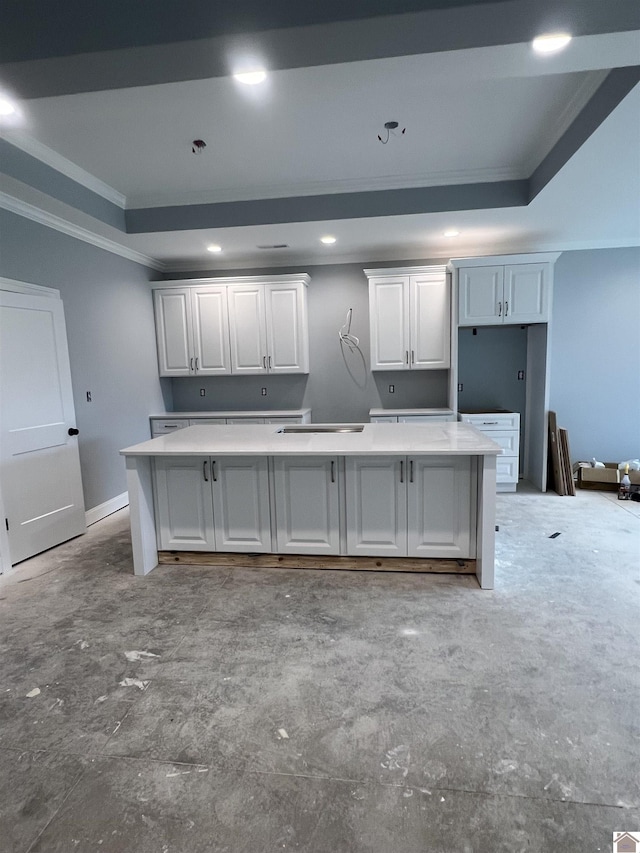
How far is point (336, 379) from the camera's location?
18.3 feet

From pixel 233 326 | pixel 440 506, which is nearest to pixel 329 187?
pixel 233 326

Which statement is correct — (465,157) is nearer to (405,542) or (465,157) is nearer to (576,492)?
(405,542)

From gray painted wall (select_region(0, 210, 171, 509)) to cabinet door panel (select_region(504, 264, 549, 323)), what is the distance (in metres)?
3.92

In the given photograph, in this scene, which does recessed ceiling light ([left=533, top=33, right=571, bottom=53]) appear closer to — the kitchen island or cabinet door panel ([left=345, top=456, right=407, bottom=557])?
the kitchen island

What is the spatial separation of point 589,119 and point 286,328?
3.34m

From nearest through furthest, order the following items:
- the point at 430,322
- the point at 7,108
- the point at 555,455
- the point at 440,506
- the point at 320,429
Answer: the point at 7,108
the point at 440,506
the point at 320,429
the point at 555,455
the point at 430,322

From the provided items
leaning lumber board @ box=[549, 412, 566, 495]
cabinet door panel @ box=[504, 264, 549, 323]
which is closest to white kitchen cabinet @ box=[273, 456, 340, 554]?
leaning lumber board @ box=[549, 412, 566, 495]

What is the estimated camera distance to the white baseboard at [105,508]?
422cm

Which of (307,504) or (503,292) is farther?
(503,292)

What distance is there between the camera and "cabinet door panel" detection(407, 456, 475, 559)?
2.89m

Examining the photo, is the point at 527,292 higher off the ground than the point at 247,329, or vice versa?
the point at 527,292

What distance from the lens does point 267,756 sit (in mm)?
1641

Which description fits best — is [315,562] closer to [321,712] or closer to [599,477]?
[321,712]

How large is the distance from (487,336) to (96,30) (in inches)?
177
